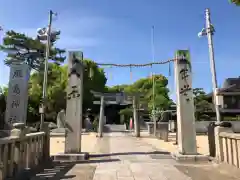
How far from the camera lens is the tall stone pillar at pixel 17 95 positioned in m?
11.8

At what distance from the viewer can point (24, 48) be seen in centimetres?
3167

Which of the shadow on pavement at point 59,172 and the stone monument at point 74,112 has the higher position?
the stone monument at point 74,112

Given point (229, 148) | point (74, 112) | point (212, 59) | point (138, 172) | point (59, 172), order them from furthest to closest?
1. point (212, 59)
2. point (74, 112)
3. point (229, 148)
4. point (59, 172)
5. point (138, 172)

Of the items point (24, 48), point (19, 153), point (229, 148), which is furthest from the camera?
point (24, 48)

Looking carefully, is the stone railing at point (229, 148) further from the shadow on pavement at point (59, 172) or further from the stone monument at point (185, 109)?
the shadow on pavement at point (59, 172)

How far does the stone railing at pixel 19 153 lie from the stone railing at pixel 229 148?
217 inches

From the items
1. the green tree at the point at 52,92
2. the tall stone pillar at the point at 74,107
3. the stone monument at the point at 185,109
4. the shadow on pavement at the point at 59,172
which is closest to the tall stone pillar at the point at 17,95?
the tall stone pillar at the point at 74,107

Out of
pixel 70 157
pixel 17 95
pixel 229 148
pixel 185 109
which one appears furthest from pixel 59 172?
pixel 17 95

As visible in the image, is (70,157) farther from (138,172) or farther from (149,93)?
(149,93)

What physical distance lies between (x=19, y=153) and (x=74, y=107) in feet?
11.5

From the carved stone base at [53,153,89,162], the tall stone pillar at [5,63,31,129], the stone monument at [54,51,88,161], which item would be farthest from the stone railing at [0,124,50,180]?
the tall stone pillar at [5,63,31,129]

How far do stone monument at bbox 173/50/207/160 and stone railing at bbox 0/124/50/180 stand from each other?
4.83 metres

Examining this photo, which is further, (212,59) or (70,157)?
(212,59)

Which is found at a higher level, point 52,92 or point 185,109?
point 52,92
